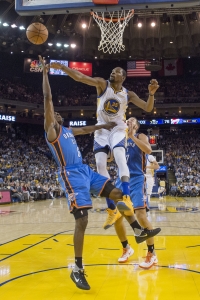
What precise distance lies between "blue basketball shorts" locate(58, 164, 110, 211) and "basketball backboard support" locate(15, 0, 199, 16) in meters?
3.34

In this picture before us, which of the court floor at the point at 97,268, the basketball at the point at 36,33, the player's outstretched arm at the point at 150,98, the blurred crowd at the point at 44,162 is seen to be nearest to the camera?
the court floor at the point at 97,268

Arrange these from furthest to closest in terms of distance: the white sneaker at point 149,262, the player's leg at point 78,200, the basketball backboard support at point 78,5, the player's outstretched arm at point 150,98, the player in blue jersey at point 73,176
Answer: the basketball backboard support at point 78,5 < the player's outstretched arm at point 150,98 < the white sneaker at point 149,262 < the player in blue jersey at point 73,176 < the player's leg at point 78,200

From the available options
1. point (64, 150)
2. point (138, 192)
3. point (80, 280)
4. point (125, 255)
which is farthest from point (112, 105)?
point (80, 280)

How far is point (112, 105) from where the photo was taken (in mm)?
4996

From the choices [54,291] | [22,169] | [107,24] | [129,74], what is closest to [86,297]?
[54,291]

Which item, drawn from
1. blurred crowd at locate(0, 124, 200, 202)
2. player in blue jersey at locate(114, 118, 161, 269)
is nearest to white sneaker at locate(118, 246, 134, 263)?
player in blue jersey at locate(114, 118, 161, 269)

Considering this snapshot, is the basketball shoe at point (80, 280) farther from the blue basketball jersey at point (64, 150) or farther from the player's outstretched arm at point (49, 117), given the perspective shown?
the player's outstretched arm at point (49, 117)

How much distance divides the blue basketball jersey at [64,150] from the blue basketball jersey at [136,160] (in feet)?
3.75

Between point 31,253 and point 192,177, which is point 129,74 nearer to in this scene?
point 192,177

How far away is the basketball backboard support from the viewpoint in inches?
235

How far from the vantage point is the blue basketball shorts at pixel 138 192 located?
5082mm

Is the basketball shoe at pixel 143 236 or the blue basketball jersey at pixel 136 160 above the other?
the blue basketball jersey at pixel 136 160

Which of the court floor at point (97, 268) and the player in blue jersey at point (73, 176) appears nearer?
the court floor at point (97, 268)

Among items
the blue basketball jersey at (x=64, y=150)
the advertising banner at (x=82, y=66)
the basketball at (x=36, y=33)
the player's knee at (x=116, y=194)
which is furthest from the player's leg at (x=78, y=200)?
the advertising banner at (x=82, y=66)
